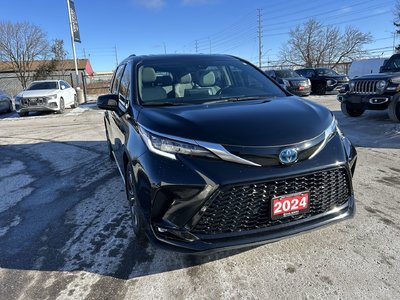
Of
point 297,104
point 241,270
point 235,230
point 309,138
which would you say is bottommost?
point 241,270

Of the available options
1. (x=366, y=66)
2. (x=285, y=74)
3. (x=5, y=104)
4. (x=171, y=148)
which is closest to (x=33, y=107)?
(x=5, y=104)

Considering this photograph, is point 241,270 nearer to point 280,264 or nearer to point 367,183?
point 280,264

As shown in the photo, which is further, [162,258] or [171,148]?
[162,258]

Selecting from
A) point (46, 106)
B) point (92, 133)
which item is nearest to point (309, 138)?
point (92, 133)

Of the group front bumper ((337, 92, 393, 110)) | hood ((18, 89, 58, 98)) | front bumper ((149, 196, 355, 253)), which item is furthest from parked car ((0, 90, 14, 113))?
front bumper ((149, 196, 355, 253))

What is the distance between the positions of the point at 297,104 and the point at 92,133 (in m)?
7.45

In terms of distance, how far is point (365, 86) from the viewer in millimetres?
8602

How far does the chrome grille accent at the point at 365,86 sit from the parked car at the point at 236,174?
644 centimetres

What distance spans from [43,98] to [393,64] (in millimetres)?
12991

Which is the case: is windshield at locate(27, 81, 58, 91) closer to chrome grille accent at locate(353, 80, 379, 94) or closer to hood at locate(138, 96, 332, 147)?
chrome grille accent at locate(353, 80, 379, 94)

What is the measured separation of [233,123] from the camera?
254 centimetres

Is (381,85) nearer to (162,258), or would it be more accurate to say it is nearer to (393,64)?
(393,64)

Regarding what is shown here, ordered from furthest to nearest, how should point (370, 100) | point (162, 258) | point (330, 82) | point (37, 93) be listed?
point (330, 82) < point (37, 93) < point (370, 100) < point (162, 258)


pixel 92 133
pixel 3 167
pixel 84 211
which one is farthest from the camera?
pixel 92 133
